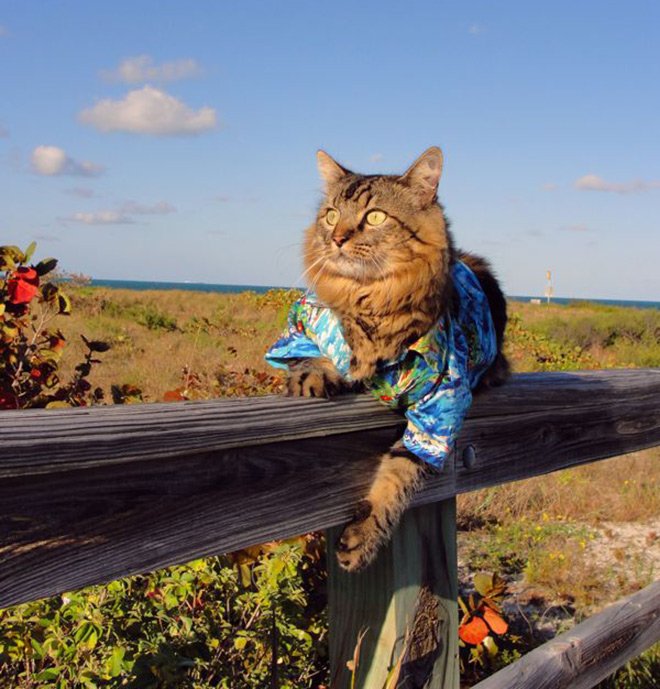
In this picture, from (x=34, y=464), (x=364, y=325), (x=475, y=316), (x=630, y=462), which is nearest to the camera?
(x=34, y=464)

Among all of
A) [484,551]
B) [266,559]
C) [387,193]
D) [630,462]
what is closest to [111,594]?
[266,559]

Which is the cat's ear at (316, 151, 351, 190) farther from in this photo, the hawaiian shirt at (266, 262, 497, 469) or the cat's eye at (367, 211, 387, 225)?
the hawaiian shirt at (266, 262, 497, 469)

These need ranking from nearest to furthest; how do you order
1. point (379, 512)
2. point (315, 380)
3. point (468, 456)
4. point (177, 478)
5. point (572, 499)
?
point (177, 478), point (379, 512), point (315, 380), point (468, 456), point (572, 499)

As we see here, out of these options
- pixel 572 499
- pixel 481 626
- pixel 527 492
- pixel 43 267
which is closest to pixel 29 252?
pixel 43 267

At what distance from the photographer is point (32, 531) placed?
41.4 inches

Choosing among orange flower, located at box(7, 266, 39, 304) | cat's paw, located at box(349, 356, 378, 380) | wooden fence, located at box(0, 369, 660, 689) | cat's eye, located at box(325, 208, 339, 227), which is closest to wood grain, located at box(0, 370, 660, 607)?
wooden fence, located at box(0, 369, 660, 689)

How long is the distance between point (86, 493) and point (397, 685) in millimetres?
950

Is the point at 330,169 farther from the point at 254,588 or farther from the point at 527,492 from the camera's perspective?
the point at 527,492

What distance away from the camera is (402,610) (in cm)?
166

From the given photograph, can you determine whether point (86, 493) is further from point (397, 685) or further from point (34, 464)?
point (397, 685)

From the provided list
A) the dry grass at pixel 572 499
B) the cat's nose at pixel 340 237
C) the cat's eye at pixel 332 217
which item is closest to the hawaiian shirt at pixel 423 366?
the cat's nose at pixel 340 237

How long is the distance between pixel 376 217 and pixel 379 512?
43.7 inches

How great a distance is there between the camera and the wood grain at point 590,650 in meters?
1.92

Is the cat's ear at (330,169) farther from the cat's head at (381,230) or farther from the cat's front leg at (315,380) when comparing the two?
the cat's front leg at (315,380)
